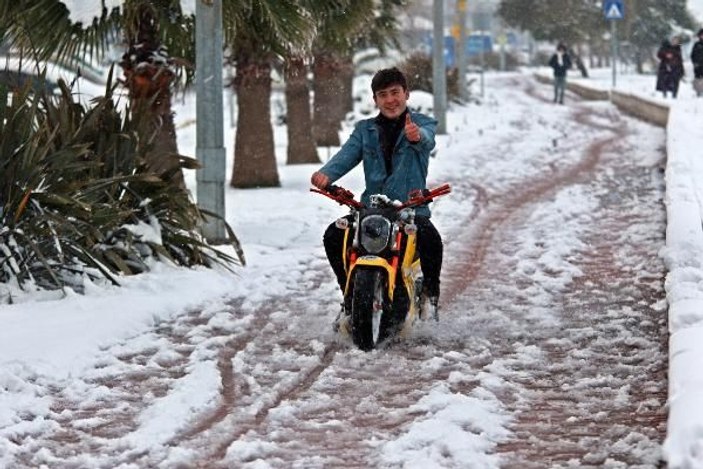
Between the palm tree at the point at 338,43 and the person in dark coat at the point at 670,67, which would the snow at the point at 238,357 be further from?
the person in dark coat at the point at 670,67

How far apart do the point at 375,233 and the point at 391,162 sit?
664 millimetres

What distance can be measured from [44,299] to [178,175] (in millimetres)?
2760

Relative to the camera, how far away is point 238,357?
24.1 feet

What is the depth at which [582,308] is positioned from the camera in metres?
8.77

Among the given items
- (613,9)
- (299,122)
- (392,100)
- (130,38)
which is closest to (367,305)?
(392,100)

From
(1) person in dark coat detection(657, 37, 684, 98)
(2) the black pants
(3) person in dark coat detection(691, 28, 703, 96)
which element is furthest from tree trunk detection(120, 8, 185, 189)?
(1) person in dark coat detection(657, 37, 684, 98)

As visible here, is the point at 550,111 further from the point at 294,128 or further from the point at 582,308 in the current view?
the point at 582,308

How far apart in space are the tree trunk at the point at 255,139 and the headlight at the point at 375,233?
10.0 meters

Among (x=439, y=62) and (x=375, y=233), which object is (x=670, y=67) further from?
(x=375, y=233)

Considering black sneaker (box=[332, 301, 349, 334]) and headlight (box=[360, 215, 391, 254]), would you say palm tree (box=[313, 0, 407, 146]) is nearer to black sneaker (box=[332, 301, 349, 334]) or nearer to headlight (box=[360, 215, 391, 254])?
black sneaker (box=[332, 301, 349, 334])

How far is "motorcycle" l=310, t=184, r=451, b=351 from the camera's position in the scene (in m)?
7.27

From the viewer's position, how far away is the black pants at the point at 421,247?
7.70 metres

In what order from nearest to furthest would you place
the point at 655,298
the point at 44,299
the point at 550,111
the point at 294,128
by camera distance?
the point at 44,299 → the point at 655,298 → the point at 294,128 → the point at 550,111

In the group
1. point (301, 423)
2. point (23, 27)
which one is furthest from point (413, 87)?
point (301, 423)
